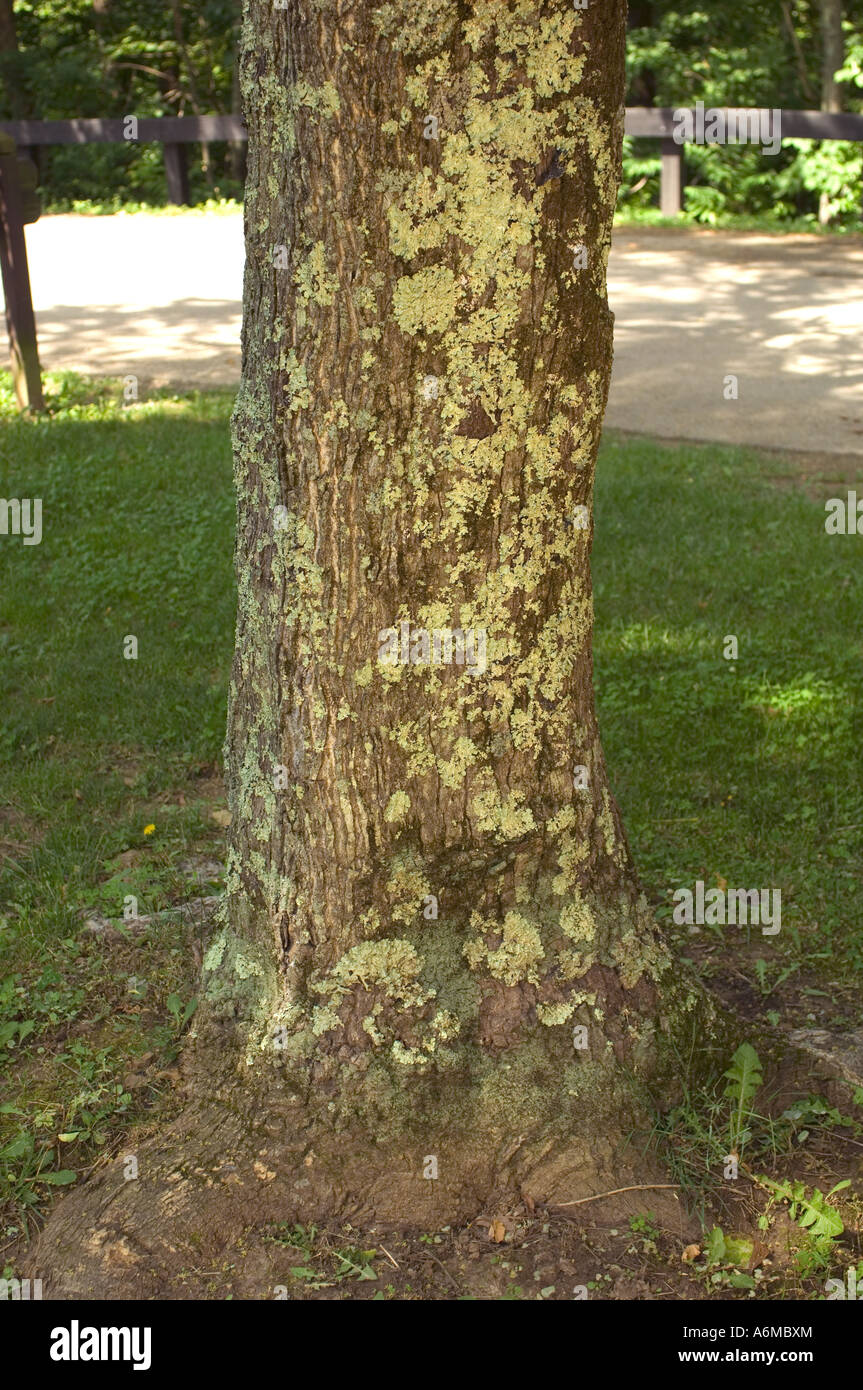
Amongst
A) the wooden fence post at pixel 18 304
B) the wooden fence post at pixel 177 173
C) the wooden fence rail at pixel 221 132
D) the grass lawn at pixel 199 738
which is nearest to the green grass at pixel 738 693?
the grass lawn at pixel 199 738

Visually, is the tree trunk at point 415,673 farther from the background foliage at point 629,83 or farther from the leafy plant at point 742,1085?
the background foliage at point 629,83

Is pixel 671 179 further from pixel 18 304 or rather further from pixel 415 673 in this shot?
pixel 415 673

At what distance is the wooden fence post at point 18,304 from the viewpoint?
8359 millimetres

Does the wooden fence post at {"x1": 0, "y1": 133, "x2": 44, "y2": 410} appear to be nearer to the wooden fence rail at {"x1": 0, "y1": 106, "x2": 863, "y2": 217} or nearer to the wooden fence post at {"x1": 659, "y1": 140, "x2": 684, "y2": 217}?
the wooden fence rail at {"x1": 0, "y1": 106, "x2": 863, "y2": 217}

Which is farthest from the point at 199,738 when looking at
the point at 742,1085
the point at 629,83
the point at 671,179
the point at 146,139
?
the point at 629,83

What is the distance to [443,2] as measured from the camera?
93.9 inches

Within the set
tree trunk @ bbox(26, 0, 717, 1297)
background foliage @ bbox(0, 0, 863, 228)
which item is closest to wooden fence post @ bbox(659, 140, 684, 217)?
background foliage @ bbox(0, 0, 863, 228)

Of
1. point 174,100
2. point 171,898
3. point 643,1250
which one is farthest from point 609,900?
point 174,100

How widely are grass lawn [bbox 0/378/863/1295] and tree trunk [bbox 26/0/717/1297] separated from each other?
50 cm

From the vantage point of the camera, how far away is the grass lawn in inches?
139

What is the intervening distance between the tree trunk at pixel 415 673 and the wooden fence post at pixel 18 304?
20.0 feet

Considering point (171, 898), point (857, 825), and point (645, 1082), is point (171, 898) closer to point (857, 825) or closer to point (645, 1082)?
point (645, 1082)

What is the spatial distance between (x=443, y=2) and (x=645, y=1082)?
2.24 metres

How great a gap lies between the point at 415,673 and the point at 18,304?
6.65 meters
